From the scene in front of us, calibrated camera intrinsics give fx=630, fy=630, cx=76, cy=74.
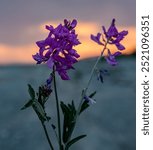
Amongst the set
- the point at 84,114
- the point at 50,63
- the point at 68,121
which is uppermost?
the point at 50,63

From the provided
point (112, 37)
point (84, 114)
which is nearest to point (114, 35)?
point (112, 37)

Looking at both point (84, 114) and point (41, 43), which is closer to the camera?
point (41, 43)

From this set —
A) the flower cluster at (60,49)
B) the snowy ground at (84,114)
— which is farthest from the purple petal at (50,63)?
the snowy ground at (84,114)

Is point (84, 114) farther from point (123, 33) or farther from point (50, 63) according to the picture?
point (50, 63)

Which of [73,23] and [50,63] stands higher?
[73,23]

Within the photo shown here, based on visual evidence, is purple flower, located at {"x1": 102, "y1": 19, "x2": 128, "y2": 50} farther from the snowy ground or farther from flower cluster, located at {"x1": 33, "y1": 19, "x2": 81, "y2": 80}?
the snowy ground

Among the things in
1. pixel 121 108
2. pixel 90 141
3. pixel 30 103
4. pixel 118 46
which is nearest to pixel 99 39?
pixel 118 46
